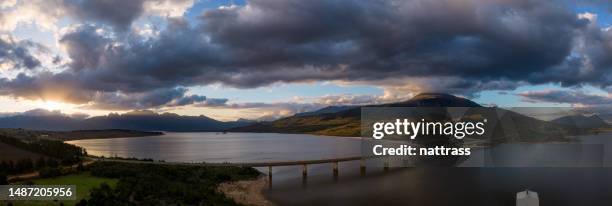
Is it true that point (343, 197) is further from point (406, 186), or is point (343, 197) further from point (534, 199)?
point (534, 199)

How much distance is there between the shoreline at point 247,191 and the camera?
222ft

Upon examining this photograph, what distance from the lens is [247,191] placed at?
7994cm

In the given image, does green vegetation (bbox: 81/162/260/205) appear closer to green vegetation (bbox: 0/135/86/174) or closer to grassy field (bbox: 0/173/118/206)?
grassy field (bbox: 0/173/118/206)

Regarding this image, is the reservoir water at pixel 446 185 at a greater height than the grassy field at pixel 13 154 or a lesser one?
lesser

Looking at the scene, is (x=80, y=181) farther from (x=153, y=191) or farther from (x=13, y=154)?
(x=13, y=154)

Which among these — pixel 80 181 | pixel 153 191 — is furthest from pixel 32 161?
pixel 153 191

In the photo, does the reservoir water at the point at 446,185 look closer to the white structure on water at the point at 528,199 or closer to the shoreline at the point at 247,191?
the shoreline at the point at 247,191

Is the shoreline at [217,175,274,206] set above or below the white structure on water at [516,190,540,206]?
below

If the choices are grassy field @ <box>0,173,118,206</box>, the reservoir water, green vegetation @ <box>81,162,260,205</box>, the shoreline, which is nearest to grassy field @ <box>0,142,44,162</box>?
green vegetation @ <box>81,162,260,205</box>

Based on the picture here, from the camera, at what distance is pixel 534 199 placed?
873 centimetres

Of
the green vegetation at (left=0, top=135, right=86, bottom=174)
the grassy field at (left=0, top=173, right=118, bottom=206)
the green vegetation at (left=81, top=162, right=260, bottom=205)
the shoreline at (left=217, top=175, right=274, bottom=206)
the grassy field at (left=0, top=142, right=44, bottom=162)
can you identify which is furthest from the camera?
the grassy field at (left=0, top=142, right=44, bottom=162)

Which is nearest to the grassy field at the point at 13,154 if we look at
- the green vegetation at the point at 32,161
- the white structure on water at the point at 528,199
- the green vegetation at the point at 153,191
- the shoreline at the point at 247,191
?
the green vegetation at the point at 32,161

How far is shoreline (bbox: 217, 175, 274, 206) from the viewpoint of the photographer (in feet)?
222

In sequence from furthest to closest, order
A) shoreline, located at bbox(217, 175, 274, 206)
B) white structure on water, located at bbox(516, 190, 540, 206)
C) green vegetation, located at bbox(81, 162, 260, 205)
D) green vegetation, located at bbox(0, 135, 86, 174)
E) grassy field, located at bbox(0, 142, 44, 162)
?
grassy field, located at bbox(0, 142, 44, 162) → shoreline, located at bbox(217, 175, 274, 206) → green vegetation, located at bbox(0, 135, 86, 174) → green vegetation, located at bbox(81, 162, 260, 205) → white structure on water, located at bbox(516, 190, 540, 206)
